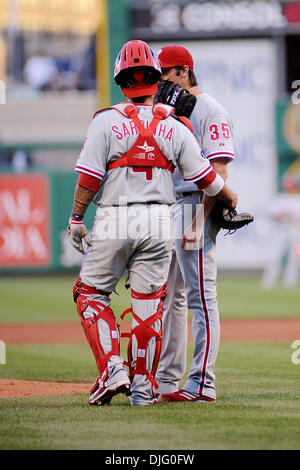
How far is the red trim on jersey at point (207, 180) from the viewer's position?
4559 millimetres

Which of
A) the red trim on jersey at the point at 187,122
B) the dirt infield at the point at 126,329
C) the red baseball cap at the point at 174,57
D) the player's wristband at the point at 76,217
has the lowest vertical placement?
the dirt infield at the point at 126,329

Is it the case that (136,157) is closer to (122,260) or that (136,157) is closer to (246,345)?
(122,260)

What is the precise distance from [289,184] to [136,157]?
44.8ft

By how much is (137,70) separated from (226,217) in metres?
0.90

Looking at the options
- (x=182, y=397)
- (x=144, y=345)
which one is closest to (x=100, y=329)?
(x=144, y=345)

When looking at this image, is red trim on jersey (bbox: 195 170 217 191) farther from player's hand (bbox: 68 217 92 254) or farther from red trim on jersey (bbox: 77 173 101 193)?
player's hand (bbox: 68 217 92 254)

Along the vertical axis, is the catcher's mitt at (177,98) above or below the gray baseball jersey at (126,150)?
above

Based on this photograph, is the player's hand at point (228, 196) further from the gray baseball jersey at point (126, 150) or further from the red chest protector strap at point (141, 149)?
the red chest protector strap at point (141, 149)

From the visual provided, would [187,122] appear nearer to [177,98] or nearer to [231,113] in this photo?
[177,98]

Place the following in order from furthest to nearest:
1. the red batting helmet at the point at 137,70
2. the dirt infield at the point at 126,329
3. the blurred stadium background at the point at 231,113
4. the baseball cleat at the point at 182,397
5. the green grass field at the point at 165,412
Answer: the blurred stadium background at the point at 231,113 < the dirt infield at the point at 126,329 < the baseball cleat at the point at 182,397 < the red batting helmet at the point at 137,70 < the green grass field at the point at 165,412

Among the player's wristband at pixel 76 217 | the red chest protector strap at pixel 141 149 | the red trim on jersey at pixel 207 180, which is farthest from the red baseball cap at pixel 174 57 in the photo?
the player's wristband at pixel 76 217

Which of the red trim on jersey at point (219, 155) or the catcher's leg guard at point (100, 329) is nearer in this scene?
the catcher's leg guard at point (100, 329)

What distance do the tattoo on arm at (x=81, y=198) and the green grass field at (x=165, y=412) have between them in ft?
3.19
